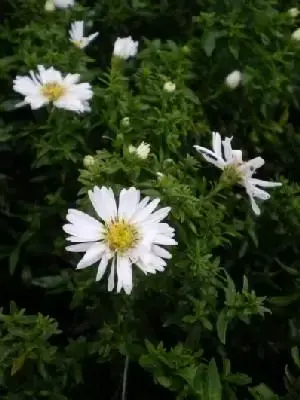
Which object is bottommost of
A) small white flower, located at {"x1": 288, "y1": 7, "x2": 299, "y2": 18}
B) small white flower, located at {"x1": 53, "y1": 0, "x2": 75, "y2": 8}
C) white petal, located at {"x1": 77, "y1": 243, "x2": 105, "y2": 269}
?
white petal, located at {"x1": 77, "y1": 243, "x2": 105, "y2": 269}

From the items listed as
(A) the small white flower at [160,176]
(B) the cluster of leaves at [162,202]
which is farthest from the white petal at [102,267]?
(A) the small white flower at [160,176]

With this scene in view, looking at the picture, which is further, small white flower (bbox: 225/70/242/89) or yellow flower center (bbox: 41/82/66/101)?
small white flower (bbox: 225/70/242/89)

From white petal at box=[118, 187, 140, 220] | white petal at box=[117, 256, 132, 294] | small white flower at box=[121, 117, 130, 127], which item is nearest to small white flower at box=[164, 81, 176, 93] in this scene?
small white flower at box=[121, 117, 130, 127]

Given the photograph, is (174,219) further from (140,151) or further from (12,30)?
(12,30)

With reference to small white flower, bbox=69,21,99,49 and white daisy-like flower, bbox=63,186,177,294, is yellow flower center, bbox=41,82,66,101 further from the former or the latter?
white daisy-like flower, bbox=63,186,177,294

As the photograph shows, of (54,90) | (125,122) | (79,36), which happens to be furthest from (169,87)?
(79,36)

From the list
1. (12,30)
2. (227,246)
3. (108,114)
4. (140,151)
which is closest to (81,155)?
(108,114)
